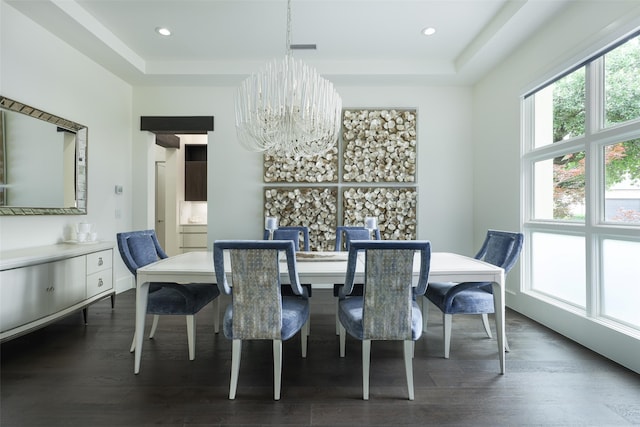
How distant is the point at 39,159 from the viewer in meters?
2.85

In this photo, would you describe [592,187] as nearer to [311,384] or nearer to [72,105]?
[311,384]

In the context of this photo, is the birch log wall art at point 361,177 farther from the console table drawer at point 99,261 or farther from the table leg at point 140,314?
the table leg at point 140,314

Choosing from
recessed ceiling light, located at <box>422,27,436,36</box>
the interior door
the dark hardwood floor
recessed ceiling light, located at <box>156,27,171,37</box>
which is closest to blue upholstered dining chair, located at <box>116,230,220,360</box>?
the dark hardwood floor

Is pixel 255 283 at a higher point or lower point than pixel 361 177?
lower

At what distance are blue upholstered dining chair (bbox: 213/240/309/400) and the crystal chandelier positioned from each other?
1083mm

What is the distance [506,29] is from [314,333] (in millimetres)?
3379

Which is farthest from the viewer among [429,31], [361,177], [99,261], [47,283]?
[361,177]

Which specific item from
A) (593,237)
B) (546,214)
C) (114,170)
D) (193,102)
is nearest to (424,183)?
(546,214)

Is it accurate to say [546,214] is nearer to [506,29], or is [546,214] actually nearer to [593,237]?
[593,237]

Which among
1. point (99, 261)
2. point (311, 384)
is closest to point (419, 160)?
point (311, 384)

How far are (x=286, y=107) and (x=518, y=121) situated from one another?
262 cm

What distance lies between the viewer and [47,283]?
92.4 inches

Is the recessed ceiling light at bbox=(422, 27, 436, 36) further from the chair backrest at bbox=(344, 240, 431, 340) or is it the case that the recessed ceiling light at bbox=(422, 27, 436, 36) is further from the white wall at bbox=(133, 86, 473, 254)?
the chair backrest at bbox=(344, 240, 431, 340)

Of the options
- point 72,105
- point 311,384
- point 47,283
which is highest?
point 72,105
